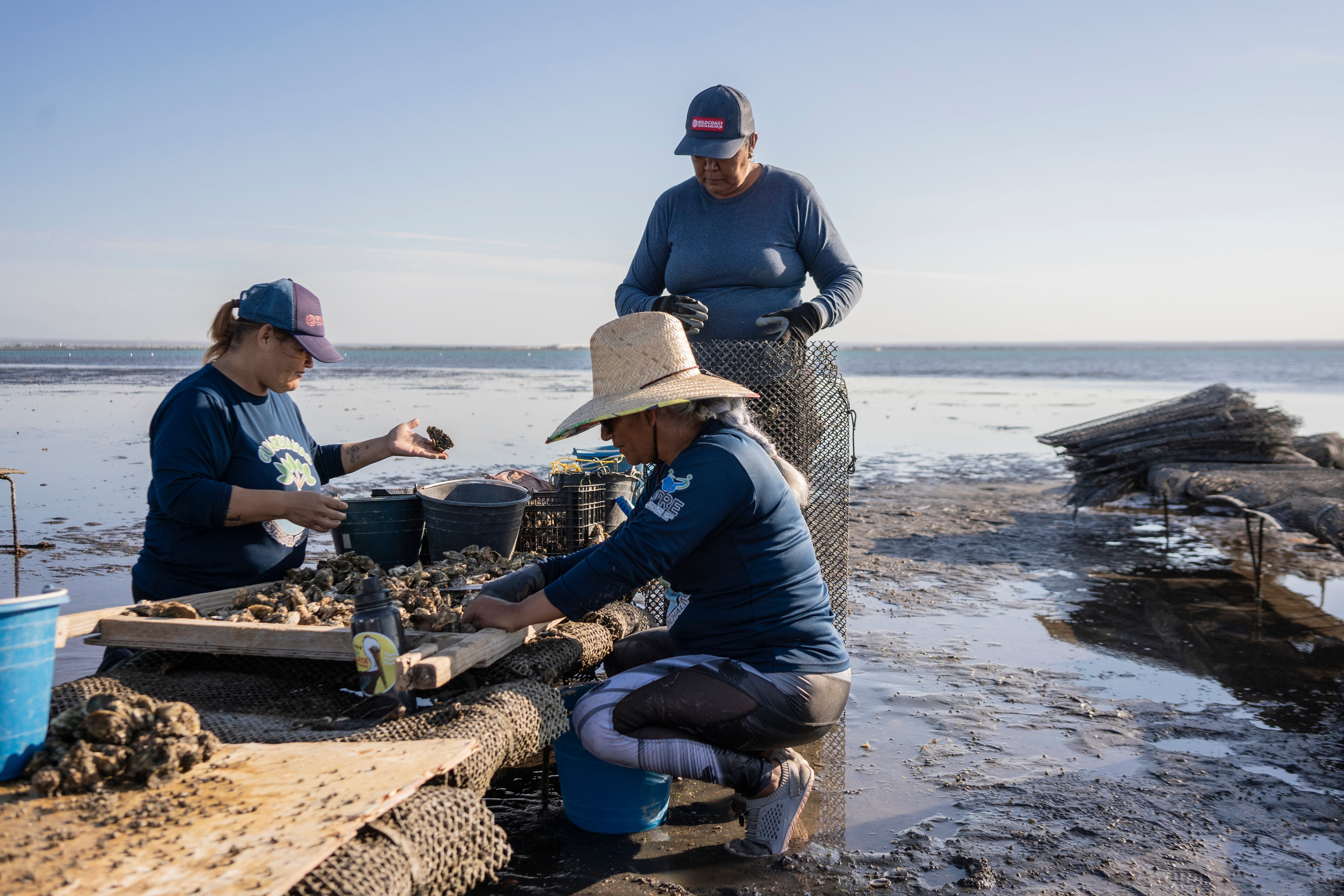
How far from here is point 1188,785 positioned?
4062mm

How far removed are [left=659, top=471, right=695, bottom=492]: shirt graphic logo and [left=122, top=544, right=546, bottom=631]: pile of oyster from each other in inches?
39.5

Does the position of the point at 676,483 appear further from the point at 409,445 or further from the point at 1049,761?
the point at 1049,761

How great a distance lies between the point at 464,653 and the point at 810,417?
2.49 m

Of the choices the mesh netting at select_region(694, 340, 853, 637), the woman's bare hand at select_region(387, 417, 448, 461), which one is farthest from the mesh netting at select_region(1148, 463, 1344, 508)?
the woman's bare hand at select_region(387, 417, 448, 461)

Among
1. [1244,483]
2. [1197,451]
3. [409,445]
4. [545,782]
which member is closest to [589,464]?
[409,445]

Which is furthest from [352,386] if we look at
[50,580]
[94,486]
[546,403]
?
[50,580]

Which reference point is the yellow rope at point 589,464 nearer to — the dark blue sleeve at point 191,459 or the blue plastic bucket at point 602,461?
the blue plastic bucket at point 602,461

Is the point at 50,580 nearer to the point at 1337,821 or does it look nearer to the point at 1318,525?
the point at 1337,821

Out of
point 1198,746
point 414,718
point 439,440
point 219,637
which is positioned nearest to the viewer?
point 414,718

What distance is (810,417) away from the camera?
493 centimetres

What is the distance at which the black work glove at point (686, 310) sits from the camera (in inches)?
180

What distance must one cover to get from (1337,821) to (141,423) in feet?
67.7

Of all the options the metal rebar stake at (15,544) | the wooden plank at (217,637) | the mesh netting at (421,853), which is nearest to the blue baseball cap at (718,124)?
the wooden plank at (217,637)

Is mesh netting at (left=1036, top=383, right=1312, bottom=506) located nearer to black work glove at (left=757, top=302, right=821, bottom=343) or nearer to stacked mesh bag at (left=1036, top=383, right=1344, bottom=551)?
stacked mesh bag at (left=1036, top=383, right=1344, bottom=551)
